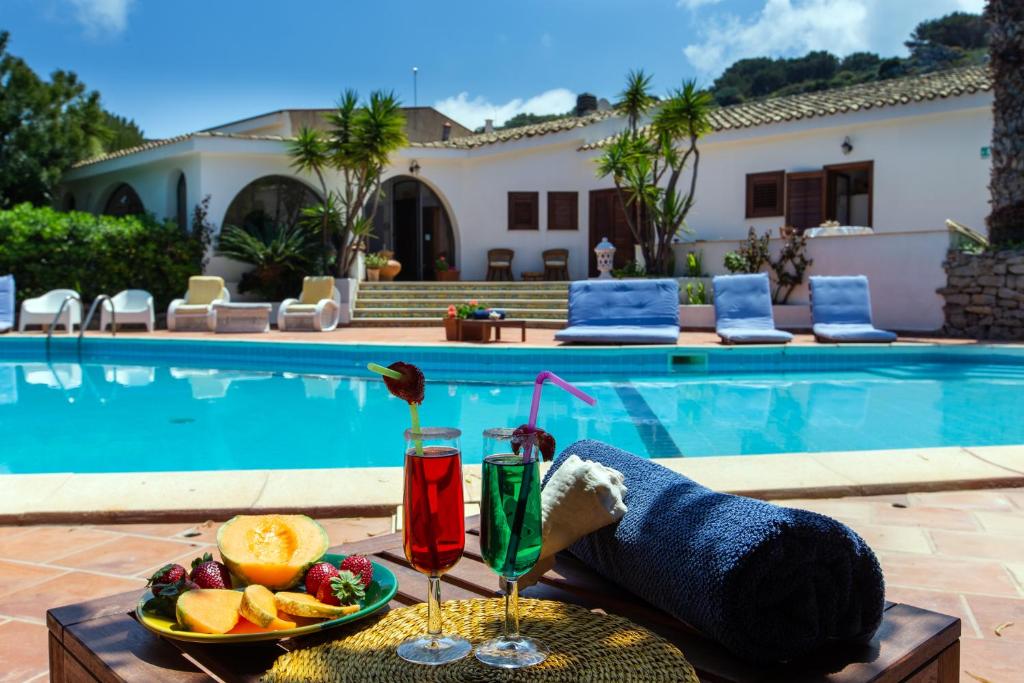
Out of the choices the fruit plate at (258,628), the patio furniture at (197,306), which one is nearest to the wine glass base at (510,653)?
the fruit plate at (258,628)

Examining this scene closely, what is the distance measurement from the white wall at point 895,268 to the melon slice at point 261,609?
13.1m

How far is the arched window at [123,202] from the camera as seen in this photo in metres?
19.1

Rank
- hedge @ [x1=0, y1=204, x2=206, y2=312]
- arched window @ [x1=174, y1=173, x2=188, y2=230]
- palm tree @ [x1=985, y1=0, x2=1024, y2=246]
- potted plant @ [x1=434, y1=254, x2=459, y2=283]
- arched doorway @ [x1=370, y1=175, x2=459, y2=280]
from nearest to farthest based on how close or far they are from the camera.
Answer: palm tree @ [x1=985, y1=0, x2=1024, y2=246]
hedge @ [x1=0, y1=204, x2=206, y2=312]
arched window @ [x1=174, y1=173, x2=188, y2=230]
potted plant @ [x1=434, y1=254, x2=459, y2=283]
arched doorway @ [x1=370, y1=175, x2=459, y2=280]

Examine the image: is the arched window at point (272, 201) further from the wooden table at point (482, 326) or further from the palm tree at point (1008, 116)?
the palm tree at point (1008, 116)

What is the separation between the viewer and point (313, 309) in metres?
13.7

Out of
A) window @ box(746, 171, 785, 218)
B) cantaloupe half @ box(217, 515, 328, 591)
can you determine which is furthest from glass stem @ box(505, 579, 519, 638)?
window @ box(746, 171, 785, 218)

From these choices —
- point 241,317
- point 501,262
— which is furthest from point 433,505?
point 501,262

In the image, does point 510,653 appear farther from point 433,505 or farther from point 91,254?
point 91,254

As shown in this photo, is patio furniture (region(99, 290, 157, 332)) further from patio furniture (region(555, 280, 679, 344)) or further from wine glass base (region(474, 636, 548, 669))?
wine glass base (region(474, 636, 548, 669))

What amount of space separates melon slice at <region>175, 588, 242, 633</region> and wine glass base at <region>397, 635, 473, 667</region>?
0.90ft

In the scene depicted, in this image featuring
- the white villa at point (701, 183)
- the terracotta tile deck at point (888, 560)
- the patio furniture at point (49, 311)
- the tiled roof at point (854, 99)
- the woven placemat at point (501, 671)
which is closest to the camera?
the woven placemat at point (501, 671)

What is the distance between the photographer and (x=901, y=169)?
14531 millimetres

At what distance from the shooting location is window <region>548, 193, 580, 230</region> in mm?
18250

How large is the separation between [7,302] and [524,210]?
969 cm
